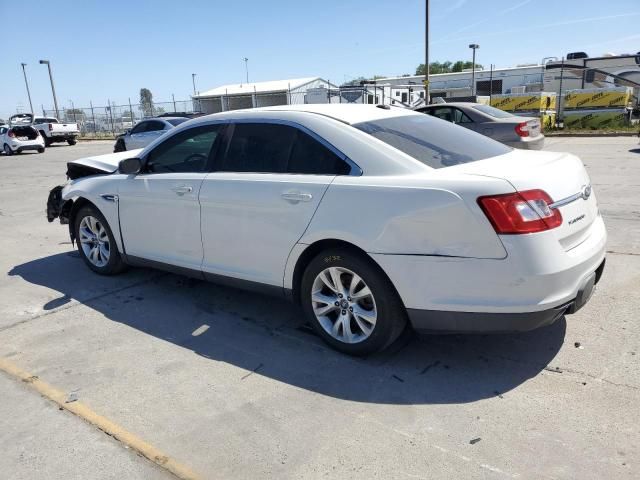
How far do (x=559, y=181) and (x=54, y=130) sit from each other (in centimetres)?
3273

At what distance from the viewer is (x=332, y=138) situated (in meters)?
3.52

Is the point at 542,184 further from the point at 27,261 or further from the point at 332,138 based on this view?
the point at 27,261

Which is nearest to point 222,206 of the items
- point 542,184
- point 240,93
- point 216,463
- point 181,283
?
point 181,283

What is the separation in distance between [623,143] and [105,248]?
56.5ft

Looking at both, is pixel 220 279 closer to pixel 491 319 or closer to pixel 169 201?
pixel 169 201

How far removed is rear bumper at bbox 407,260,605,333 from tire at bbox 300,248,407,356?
16 cm

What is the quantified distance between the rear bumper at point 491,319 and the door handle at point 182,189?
208cm

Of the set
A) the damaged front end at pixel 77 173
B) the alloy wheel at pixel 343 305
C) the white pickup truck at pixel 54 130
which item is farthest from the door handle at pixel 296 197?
the white pickup truck at pixel 54 130

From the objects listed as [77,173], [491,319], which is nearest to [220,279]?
[491,319]

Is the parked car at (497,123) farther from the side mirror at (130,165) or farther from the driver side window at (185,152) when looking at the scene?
the side mirror at (130,165)

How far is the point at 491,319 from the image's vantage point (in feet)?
9.76

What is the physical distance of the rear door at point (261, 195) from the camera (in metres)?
3.54

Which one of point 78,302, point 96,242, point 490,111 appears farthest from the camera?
point 490,111

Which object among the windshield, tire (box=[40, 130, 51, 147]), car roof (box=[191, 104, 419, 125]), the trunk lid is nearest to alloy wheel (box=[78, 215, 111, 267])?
car roof (box=[191, 104, 419, 125])
